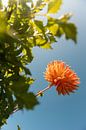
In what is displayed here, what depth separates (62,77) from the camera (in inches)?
151

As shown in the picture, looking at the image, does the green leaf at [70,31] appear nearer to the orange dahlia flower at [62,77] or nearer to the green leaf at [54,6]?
the green leaf at [54,6]

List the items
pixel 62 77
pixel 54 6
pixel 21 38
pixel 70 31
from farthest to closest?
pixel 62 77 → pixel 21 38 → pixel 54 6 → pixel 70 31

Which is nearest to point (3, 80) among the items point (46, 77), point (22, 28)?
point (22, 28)

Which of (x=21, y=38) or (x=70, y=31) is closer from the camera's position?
(x=70, y=31)

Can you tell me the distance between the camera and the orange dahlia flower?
12.1 feet

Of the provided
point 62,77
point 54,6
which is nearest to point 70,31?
point 54,6

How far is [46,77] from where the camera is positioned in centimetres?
431

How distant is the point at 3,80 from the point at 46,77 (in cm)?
251

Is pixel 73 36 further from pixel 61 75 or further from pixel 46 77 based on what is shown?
pixel 46 77

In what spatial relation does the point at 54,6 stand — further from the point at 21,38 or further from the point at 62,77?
the point at 62,77

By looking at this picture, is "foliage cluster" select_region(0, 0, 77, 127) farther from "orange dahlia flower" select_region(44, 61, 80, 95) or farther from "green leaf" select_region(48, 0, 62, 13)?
"orange dahlia flower" select_region(44, 61, 80, 95)

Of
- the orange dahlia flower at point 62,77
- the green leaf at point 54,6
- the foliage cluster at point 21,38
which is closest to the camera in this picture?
→ the foliage cluster at point 21,38

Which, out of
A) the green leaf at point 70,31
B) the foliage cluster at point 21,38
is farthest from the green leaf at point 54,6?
the green leaf at point 70,31

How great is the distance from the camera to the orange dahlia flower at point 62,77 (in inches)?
146
